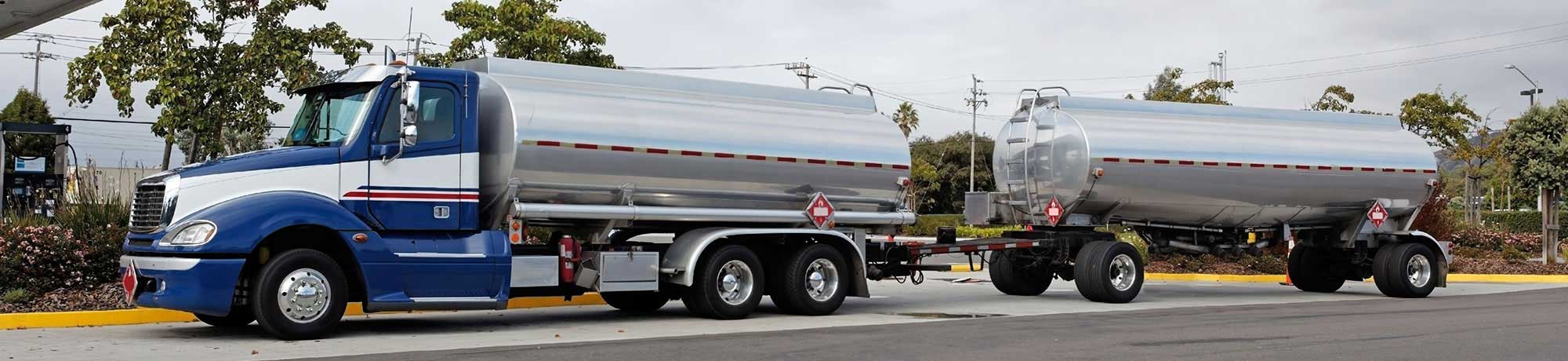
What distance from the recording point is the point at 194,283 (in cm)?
1164

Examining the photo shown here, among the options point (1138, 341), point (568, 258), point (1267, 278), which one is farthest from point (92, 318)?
point (1267, 278)

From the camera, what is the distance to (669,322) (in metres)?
14.8

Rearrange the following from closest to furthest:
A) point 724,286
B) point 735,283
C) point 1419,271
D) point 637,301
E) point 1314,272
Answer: point 724,286 < point 735,283 < point 637,301 < point 1419,271 < point 1314,272

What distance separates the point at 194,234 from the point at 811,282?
21.7 feet

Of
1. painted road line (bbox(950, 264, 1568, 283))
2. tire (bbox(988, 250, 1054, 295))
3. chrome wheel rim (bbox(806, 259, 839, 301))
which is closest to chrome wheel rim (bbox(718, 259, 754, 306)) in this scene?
chrome wheel rim (bbox(806, 259, 839, 301))

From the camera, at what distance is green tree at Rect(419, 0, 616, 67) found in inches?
922

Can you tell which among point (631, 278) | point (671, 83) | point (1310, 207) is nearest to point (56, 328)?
point (631, 278)

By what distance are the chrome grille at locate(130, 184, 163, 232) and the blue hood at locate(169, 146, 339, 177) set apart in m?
0.25

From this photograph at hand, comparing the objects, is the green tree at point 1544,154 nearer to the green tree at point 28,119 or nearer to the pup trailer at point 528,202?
the pup trailer at point 528,202

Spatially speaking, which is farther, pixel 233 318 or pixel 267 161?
pixel 233 318

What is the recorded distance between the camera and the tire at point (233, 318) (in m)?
12.9

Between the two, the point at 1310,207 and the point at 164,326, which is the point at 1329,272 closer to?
the point at 1310,207

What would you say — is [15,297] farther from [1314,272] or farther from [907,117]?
[907,117]

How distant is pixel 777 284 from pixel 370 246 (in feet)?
15.7
